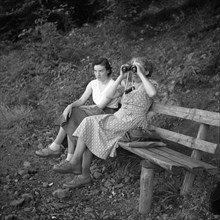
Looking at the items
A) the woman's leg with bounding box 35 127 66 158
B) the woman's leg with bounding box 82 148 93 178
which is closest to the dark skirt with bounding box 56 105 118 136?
the woman's leg with bounding box 35 127 66 158

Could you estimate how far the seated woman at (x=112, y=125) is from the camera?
4.25 metres

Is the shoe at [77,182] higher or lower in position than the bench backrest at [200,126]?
lower

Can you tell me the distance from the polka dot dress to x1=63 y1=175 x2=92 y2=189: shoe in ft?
1.29

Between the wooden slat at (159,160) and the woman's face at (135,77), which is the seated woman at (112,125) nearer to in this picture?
the woman's face at (135,77)

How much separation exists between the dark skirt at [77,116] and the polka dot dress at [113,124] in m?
0.36

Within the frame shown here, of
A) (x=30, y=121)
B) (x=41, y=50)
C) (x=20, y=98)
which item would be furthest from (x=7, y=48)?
(x=30, y=121)

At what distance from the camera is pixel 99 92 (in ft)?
16.1

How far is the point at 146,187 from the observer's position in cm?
367

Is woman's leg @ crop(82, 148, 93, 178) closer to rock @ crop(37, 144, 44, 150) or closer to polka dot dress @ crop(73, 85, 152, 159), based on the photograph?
polka dot dress @ crop(73, 85, 152, 159)

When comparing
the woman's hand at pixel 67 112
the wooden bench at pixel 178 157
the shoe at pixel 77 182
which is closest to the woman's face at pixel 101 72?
the woman's hand at pixel 67 112

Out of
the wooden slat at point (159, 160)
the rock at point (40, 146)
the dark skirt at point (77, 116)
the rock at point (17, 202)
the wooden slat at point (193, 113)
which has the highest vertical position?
the wooden slat at point (193, 113)

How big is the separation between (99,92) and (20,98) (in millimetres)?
3044

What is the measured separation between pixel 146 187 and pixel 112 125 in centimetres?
95

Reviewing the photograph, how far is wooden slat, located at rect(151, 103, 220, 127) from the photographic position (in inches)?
147
